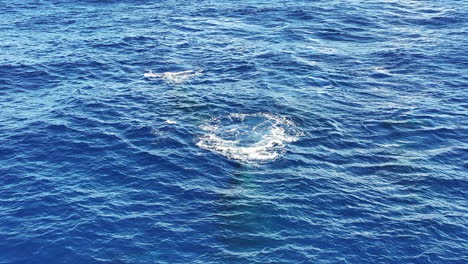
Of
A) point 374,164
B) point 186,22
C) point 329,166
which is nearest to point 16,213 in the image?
point 329,166

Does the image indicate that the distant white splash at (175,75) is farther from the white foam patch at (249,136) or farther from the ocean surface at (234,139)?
the white foam patch at (249,136)

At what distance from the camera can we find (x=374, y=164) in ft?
296

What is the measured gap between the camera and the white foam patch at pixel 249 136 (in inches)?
3656

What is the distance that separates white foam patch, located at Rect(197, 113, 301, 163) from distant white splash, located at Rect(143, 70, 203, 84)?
2108 centimetres

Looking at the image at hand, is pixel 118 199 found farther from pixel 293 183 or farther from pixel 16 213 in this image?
pixel 293 183

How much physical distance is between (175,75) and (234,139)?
108 ft

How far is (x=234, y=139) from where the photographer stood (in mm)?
96625

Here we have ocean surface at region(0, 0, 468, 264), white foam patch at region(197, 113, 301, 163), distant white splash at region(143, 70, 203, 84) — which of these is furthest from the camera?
distant white splash at region(143, 70, 203, 84)

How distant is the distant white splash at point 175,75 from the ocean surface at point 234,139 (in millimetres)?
464

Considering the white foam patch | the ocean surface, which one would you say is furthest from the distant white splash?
the white foam patch

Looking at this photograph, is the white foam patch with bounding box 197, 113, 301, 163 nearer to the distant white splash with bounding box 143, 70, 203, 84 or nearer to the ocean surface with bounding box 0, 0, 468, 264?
the ocean surface with bounding box 0, 0, 468, 264

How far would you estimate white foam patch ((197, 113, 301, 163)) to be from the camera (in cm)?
9288

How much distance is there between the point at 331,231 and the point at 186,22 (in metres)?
98.5

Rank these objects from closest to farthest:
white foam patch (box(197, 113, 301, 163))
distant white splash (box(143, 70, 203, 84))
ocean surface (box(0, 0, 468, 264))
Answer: ocean surface (box(0, 0, 468, 264))
white foam patch (box(197, 113, 301, 163))
distant white splash (box(143, 70, 203, 84))
